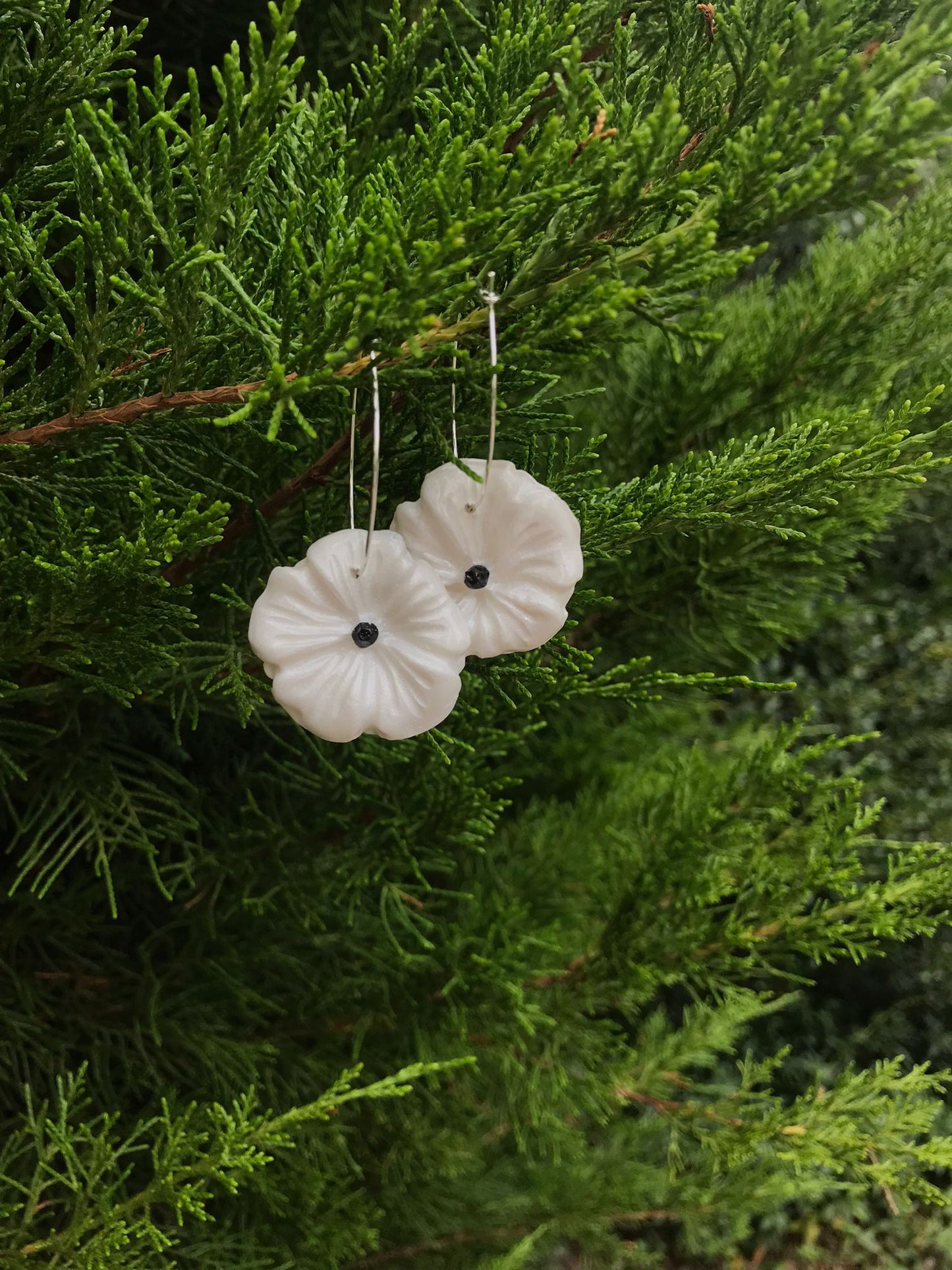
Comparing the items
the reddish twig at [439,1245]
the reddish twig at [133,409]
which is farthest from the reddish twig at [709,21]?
the reddish twig at [439,1245]

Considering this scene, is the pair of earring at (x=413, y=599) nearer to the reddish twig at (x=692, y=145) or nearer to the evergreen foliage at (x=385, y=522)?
the evergreen foliage at (x=385, y=522)

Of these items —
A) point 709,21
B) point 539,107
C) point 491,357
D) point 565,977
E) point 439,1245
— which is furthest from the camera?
point 439,1245

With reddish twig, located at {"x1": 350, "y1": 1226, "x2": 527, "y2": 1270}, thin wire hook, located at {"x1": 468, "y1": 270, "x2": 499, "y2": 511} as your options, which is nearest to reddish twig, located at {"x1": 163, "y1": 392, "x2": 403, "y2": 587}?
thin wire hook, located at {"x1": 468, "y1": 270, "x2": 499, "y2": 511}

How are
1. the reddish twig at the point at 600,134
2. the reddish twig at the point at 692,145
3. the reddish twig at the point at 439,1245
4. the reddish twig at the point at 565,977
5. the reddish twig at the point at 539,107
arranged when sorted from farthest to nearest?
the reddish twig at the point at 439,1245, the reddish twig at the point at 565,977, the reddish twig at the point at 539,107, the reddish twig at the point at 692,145, the reddish twig at the point at 600,134

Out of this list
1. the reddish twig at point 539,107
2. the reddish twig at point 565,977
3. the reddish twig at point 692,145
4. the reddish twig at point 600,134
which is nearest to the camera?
the reddish twig at point 600,134

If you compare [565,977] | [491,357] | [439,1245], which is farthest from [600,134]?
[439,1245]

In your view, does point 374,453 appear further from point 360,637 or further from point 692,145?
point 692,145

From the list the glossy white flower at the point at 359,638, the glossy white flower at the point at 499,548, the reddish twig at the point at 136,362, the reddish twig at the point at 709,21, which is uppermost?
the reddish twig at the point at 709,21
